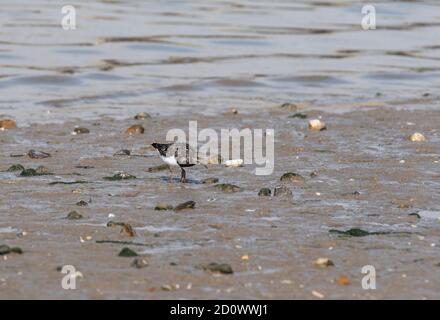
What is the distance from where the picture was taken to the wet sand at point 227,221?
239 inches

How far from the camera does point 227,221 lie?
296 inches

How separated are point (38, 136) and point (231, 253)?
16.6 ft

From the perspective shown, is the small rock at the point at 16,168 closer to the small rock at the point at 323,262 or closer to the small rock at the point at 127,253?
the small rock at the point at 127,253

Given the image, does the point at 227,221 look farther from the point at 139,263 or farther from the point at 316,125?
the point at 316,125

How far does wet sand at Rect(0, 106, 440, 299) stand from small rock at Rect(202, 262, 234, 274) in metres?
0.04

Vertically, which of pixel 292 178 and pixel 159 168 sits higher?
pixel 159 168

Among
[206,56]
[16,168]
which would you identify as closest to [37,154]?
[16,168]

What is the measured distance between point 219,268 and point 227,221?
51.3 inches

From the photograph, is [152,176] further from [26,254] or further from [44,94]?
[44,94]

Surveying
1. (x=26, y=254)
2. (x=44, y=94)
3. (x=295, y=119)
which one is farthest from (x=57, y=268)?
(x=44, y=94)

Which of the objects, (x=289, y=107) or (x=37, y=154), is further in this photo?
(x=289, y=107)

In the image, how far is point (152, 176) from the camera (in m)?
9.26

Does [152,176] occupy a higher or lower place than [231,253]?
higher

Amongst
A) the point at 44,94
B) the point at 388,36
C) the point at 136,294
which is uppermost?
the point at 388,36
